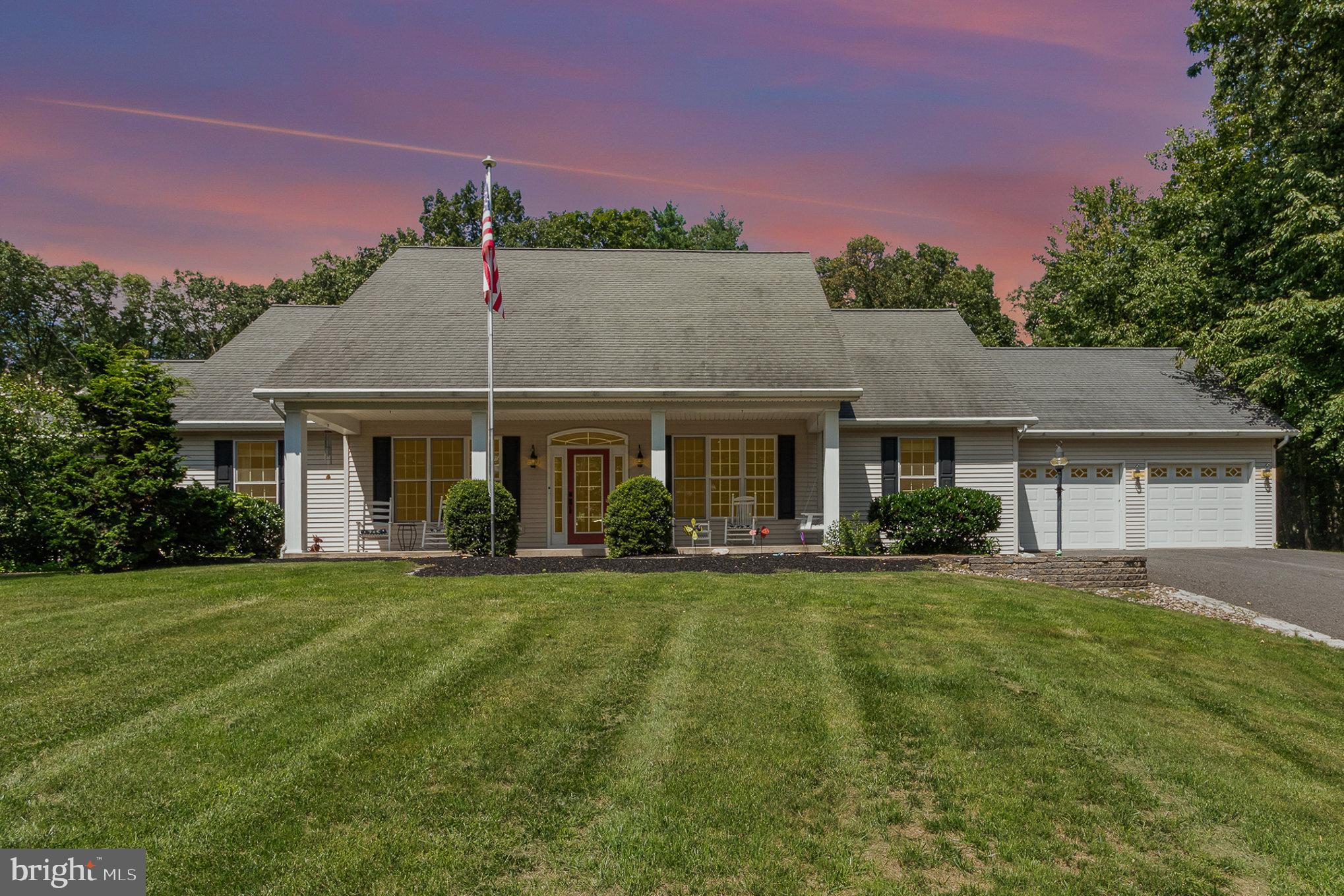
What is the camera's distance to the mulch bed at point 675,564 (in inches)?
410

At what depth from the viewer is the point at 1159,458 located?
1656 centimetres

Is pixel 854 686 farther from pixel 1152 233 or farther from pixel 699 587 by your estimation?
pixel 1152 233

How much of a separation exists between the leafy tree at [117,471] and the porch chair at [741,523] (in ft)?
30.6

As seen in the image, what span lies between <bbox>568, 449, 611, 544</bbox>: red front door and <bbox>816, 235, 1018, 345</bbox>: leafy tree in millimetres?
25867

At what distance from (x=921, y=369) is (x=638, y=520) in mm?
7861

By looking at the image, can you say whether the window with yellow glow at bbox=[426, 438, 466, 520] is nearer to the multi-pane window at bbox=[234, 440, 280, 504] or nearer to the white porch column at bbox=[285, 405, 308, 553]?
the white porch column at bbox=[285, 405, 308, 553]

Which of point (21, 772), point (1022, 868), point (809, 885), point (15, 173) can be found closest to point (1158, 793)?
point (1022, 868)

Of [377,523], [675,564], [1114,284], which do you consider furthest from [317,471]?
[1114,284]

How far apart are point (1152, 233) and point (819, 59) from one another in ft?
60.2

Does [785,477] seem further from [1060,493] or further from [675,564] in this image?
[1060,493]

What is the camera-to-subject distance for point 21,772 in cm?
403

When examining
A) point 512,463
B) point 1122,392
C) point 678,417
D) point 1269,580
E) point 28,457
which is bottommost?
point 1269,580

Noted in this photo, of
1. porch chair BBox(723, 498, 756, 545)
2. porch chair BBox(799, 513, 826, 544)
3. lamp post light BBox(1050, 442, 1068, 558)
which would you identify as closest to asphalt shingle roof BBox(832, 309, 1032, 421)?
lamp post light BBox(1050, 442, 1068, 558)

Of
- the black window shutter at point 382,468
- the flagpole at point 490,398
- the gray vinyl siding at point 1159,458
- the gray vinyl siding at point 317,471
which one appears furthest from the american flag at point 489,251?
the gray vinyl siding at point 1159,458
